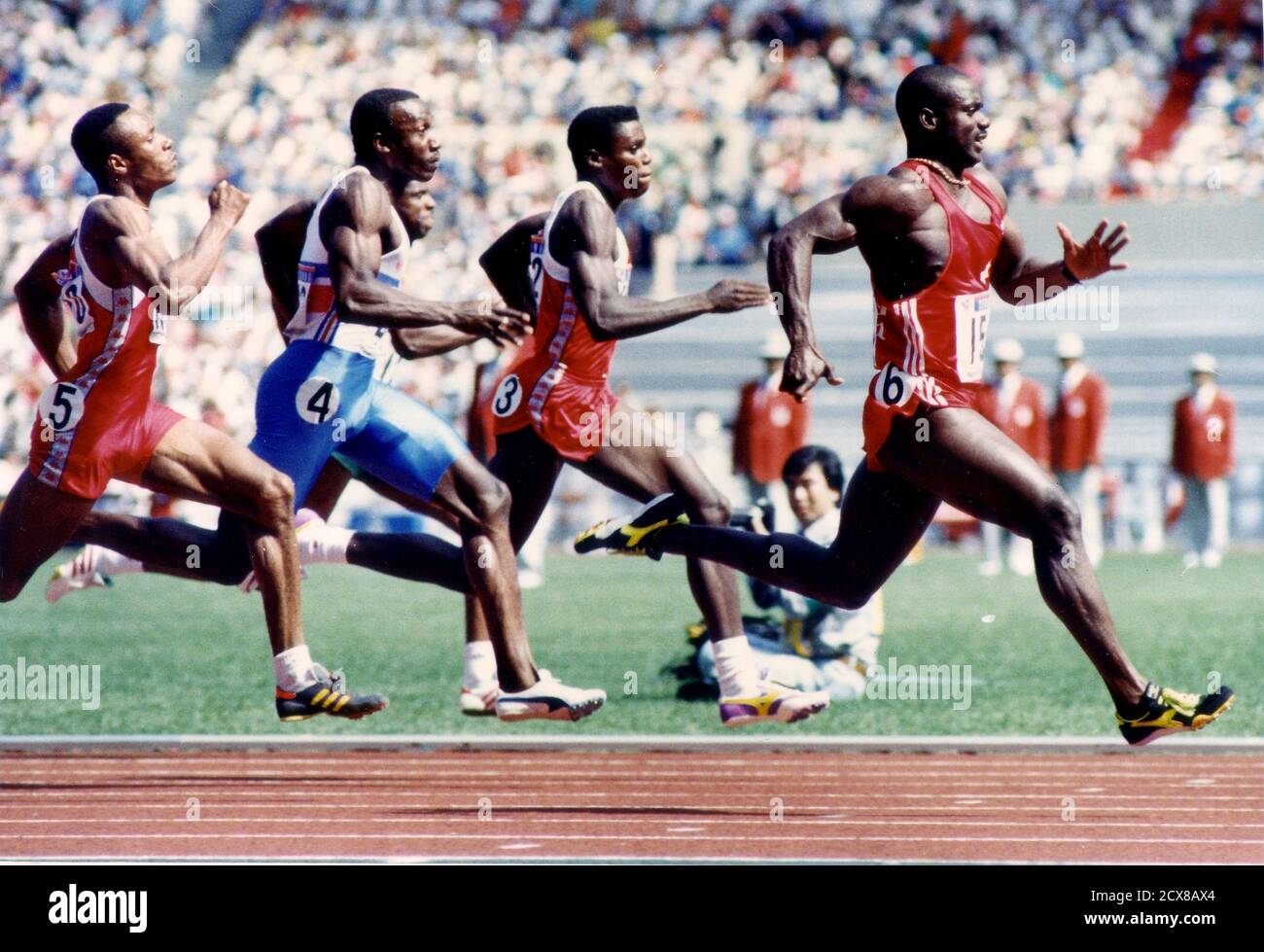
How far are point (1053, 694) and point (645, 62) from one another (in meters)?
15.0

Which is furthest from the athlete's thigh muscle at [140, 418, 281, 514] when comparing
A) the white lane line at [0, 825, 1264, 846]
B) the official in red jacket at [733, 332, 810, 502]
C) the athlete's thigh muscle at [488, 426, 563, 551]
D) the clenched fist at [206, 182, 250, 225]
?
the official in red jacket at [733, 332, 810, 502]

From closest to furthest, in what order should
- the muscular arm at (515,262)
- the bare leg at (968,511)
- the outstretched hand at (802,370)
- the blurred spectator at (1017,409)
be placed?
the outstretched hand at (802,370) → the bare leg at (968,511) → the muscular arm at (515,262) → the blurred spectator at (1017,409)

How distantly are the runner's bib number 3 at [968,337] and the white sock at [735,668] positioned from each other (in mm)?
1532

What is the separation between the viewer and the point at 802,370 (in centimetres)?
609

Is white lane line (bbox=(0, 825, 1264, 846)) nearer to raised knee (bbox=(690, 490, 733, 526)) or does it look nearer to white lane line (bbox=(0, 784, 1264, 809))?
white lane line (bbox=(0, 784, 1264, 809))

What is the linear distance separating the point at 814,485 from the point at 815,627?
0.75 metres

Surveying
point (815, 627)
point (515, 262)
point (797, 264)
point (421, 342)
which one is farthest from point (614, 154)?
point (815, 627)

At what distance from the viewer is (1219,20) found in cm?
2578

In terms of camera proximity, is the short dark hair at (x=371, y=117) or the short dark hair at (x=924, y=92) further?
the short dark hair at (x=371, y=117)

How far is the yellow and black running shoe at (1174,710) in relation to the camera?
20.7 ft

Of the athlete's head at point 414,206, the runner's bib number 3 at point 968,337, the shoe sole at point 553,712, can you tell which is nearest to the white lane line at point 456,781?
the shoe sole at point 553,712

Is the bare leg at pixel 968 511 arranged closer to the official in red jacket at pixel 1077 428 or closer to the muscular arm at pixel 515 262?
the muscular arm at pixel 515 262

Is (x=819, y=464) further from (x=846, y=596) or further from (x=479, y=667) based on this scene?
(x=846, y=596)

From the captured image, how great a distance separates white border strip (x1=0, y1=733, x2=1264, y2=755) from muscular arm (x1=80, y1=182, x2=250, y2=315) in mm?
2941
